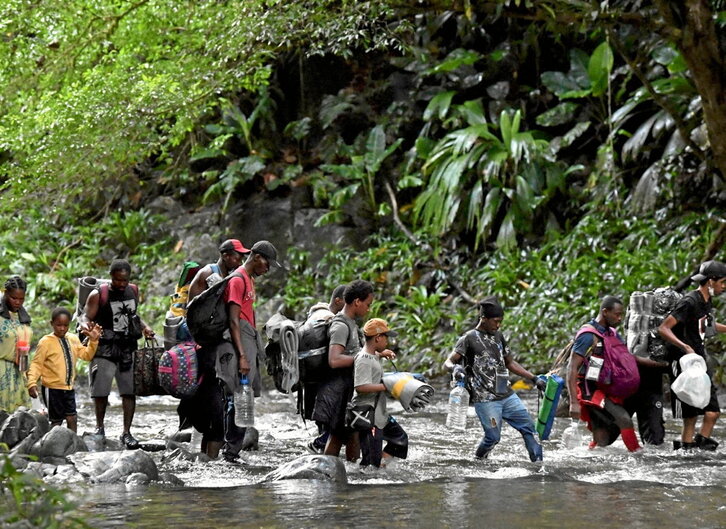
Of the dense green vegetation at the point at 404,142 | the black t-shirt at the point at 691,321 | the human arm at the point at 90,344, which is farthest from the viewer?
the dense green vegetation at the point at 404,142

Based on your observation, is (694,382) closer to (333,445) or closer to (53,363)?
(333,445)

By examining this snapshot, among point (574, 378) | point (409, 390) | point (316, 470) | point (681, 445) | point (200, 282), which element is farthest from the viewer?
point (681, 445)

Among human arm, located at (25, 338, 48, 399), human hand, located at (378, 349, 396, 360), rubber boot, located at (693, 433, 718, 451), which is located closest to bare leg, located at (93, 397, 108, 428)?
human arm, located at (25, 338, 48, 399)

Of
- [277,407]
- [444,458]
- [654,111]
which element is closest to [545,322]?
[277,407]

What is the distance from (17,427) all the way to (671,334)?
18.9 ft

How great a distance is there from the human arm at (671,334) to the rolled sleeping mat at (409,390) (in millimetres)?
2510

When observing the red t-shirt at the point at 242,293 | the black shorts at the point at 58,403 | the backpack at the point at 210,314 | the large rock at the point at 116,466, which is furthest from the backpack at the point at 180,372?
the black shorts at the point at 58,403

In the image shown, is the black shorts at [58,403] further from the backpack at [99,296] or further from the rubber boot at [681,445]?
the rubber boot at [681,445]

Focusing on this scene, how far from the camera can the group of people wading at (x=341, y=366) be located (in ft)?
27.0

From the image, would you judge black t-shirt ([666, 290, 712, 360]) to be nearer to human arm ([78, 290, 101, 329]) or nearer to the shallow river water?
the shallow river water

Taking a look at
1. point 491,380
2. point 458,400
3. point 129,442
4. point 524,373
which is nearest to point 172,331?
point 129,442

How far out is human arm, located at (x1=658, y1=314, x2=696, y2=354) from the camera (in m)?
9.16

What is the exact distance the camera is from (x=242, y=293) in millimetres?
8344

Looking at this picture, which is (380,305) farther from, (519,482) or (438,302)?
(519,482)
